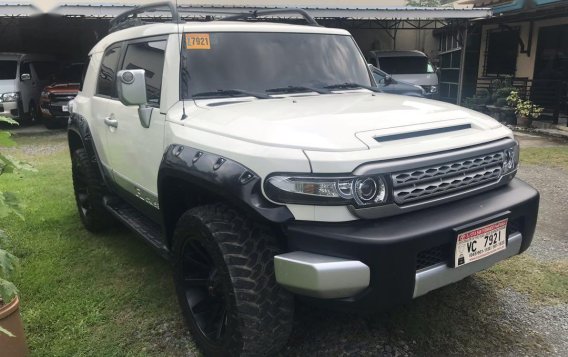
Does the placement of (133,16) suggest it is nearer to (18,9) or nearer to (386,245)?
(386,245)

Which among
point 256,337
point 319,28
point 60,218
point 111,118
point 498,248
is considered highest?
point 319,28

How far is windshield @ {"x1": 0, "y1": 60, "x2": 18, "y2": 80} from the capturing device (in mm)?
13508

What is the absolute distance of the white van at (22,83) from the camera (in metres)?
13.0

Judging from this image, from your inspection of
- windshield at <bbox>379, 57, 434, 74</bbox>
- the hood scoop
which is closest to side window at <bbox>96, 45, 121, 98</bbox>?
the hood scoop

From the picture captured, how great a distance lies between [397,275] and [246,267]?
70 cm

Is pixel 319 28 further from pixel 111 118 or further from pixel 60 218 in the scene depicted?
pixel 60 218

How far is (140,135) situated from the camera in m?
3.44

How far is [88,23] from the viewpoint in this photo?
19562 millimetres

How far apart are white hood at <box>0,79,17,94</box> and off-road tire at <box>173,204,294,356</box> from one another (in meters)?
12.7

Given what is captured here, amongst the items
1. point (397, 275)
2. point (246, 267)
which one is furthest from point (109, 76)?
point (397, 275)

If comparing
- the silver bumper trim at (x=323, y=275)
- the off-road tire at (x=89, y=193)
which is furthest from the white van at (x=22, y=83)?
the silver bumper trim at (x=323, y=275)

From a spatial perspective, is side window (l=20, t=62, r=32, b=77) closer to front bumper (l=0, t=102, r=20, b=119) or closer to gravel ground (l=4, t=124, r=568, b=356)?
front bumper (l=0, t=102, r=20, b=119)

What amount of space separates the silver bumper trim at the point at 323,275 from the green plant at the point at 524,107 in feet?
35.5

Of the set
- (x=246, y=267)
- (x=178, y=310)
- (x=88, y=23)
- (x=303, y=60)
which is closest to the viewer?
(x=246, y=267)
